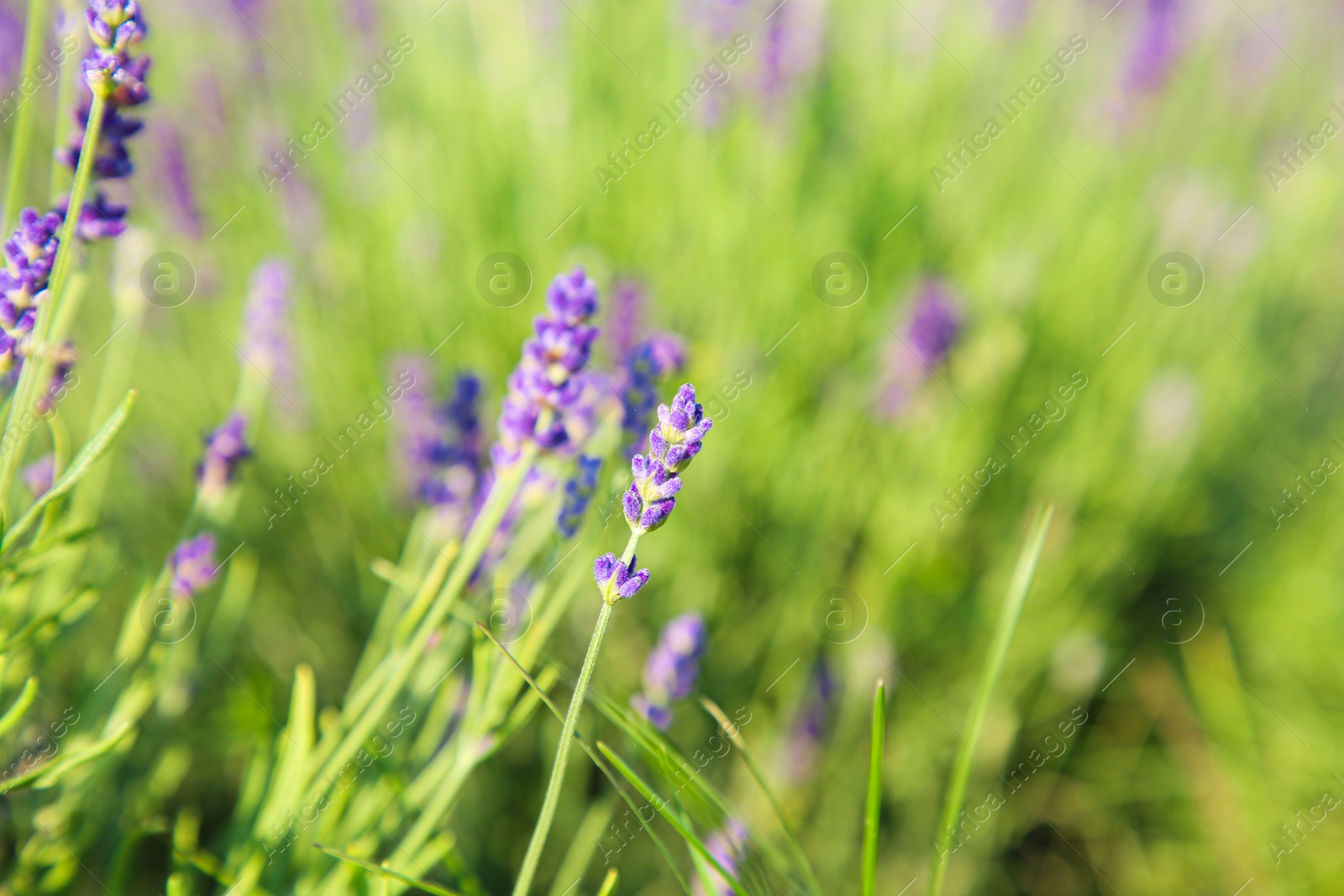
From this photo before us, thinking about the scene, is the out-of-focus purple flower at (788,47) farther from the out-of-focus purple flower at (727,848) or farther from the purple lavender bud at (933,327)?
the out-of-focus purple flower at (727,848)

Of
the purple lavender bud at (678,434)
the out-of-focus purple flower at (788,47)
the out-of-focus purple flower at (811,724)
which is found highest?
the out-of-focus purple flower at (788,47)

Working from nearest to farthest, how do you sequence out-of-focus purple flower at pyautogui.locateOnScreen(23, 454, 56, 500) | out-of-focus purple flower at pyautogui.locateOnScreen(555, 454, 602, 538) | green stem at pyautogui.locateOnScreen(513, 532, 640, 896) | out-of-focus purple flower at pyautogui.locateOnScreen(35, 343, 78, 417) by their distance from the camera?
green stem at pyautogui.locateOnScreen(513, 532, 640, 896), out-of-focus purple flower at pyautogui.locateOnScreen(35, 343, 78, 417), out-of-focus purple flower at pyautogui.locateOnScreen(555, 454, 602, 538), out-of-focus purple flower at pyautogui.locateOnScreen(23, 454, 56, 500)

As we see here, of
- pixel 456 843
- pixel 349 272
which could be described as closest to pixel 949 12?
pixel 349 272

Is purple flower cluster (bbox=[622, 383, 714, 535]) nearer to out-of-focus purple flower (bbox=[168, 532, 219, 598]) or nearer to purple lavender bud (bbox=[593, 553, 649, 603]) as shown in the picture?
purple lavender bud (bbox=[593, 553, 649, 603])

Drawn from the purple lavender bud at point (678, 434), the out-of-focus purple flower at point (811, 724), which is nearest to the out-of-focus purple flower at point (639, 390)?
A: the purple lavender bud at point (678, 434)

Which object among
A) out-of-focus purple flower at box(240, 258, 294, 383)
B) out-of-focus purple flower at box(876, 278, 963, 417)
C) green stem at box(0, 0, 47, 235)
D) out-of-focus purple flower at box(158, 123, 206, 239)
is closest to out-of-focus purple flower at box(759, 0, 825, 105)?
out-of-focus purple flower at box(876, 278, 963, 417)

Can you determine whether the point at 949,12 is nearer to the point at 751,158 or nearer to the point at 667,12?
the point at 667,12

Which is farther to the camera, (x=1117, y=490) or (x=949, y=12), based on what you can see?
(x=949, y=12)
